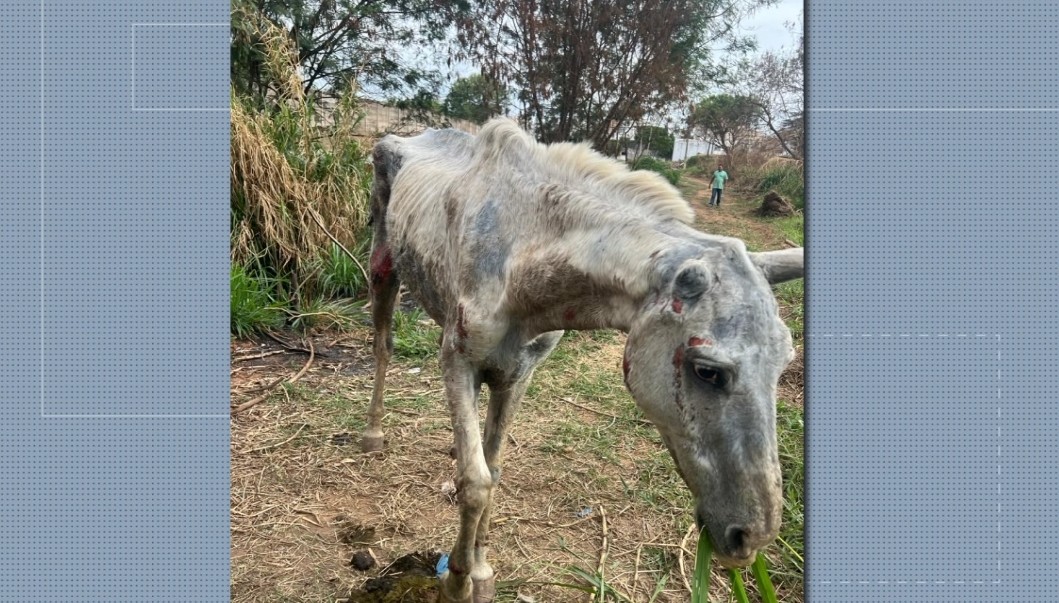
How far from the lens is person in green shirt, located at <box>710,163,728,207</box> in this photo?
1.77 m

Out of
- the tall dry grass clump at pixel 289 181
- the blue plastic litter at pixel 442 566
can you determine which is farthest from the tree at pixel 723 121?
the blue plastic litter at pixel 442 566

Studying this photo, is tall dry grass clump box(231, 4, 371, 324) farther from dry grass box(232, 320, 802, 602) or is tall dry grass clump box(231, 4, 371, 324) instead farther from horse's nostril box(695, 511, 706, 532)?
horse's nostril box(695, 511, 706, 532)

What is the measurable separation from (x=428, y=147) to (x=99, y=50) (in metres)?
1.08

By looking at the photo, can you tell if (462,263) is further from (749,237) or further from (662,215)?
(749,237)

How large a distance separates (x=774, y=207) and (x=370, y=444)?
1.95m

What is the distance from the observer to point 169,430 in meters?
1.66

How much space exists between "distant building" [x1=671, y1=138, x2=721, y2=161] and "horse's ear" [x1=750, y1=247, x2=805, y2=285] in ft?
1.93

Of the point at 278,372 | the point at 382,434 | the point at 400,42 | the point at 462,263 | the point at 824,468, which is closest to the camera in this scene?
the point at 824,468

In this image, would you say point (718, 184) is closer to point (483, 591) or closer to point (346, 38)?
point (346, 38)

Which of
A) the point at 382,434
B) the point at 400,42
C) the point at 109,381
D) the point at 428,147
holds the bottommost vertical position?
the point at 382,434

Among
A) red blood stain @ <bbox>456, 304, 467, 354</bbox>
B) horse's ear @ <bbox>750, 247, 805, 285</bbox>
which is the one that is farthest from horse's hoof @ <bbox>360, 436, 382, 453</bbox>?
horse's ear @ <bbox>750, 247, 805, 285</bbox>

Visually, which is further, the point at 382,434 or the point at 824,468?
the point at 382,434

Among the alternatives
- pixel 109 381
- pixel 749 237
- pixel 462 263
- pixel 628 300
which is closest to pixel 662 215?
pixel 628 300

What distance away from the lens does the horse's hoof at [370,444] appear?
265cm
